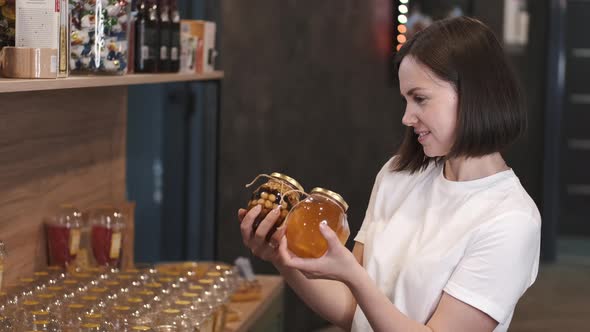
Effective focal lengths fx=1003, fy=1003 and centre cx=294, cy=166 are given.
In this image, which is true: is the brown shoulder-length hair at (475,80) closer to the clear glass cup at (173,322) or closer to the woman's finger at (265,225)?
the woman's finger at (265,225)

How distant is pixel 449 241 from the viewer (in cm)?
217

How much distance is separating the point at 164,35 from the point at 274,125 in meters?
2.08

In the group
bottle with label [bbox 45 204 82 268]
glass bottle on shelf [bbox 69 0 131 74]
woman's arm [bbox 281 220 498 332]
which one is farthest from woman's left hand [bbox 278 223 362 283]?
bottle with label [bbox 45 204 82 268]

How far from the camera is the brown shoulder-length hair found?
2111 mm

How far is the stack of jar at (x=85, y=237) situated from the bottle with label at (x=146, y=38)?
1.54 ft

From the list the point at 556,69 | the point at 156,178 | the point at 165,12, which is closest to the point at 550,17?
the point at 556,69

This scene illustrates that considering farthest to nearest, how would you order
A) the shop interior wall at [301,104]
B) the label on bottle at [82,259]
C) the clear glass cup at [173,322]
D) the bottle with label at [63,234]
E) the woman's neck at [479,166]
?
the shop interior wall at [301,104]
the label on bottle at [82,259]
the bottle with label at [63,234]
the clear glass cup at [173,322]
the woman's neck at [479,166]

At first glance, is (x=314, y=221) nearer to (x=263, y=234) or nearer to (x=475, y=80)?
(x=263, y=234)

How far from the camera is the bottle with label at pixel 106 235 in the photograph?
3080 mm

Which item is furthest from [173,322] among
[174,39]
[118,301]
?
[174,39]

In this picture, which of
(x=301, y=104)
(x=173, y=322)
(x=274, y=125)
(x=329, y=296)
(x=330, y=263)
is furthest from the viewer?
(x=301, y=104)

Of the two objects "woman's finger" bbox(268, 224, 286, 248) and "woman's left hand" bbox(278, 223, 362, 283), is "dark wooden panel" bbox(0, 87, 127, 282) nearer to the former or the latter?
"woman's finger" bbox(268, 224, 286, 248)

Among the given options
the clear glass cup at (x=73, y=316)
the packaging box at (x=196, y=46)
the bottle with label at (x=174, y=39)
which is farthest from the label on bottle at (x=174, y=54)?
the clear glass cup at (x=73, y=316)

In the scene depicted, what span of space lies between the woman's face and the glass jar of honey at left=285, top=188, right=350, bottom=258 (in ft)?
0.83
